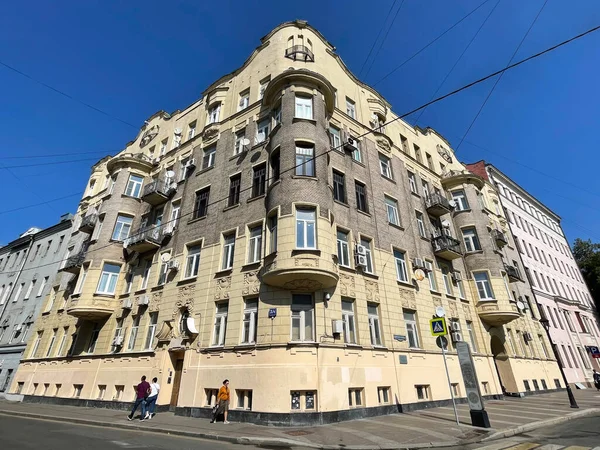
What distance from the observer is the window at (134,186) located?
2531 cm

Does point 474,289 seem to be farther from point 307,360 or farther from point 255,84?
point 255,84

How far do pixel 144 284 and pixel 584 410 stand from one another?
24.7 meters

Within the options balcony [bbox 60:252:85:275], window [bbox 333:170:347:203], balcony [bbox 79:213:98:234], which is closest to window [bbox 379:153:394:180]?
window [bbox 333:170:347:203]

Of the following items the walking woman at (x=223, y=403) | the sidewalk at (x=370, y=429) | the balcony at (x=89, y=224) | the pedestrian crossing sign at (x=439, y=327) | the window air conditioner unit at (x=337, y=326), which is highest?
the balcony at (x=89, y=224)

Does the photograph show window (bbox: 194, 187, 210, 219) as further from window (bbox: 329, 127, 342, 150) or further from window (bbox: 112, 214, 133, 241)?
window (bbox: 329, 127, 342, 150)

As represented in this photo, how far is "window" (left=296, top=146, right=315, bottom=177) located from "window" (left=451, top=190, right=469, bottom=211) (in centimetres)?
1646

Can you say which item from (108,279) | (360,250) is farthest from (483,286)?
(108,279)

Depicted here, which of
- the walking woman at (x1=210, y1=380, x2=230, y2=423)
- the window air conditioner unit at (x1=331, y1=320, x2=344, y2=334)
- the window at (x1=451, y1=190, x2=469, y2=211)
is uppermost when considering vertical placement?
the window at (x1=451, y1=190, x2=469, y2=211)

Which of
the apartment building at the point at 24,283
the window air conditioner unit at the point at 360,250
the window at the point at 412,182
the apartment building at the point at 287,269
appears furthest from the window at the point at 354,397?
the apartment building at the point at 24,283

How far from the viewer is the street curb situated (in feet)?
30.9

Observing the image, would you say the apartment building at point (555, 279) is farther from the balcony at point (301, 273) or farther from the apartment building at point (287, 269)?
the balcony at point (301, 273)

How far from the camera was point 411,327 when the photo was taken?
1795cm

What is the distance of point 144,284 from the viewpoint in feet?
67.4

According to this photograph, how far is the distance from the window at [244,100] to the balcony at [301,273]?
1411 cm
